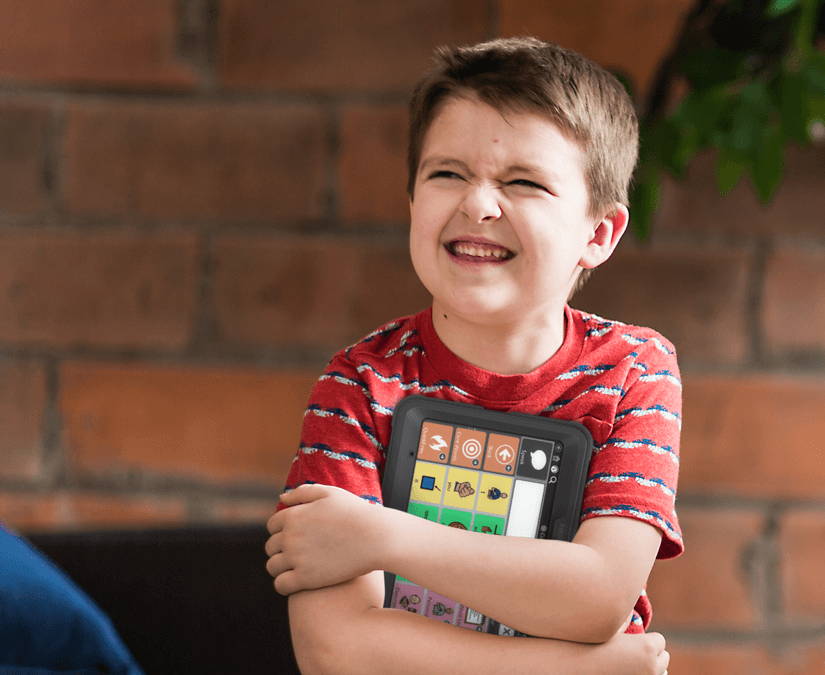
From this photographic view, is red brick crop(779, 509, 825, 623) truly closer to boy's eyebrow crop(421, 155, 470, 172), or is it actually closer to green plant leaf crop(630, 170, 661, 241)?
green plant leaf crop(630, 170, 661, 241)

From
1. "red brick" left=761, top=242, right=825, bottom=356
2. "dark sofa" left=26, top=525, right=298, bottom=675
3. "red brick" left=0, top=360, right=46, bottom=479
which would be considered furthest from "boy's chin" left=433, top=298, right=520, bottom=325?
"red brick" left=0, top=360, right=46, bottom=479

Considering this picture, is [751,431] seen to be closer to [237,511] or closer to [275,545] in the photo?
[237,511]

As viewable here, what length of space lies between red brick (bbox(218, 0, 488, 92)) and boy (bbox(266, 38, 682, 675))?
64cm

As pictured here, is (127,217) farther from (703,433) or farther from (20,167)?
(703,433)

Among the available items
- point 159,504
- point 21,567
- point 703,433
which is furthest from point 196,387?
point 703,433

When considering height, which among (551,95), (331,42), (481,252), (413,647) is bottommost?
(413,647)

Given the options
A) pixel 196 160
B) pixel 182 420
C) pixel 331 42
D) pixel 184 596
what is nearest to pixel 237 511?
pixel 182 420

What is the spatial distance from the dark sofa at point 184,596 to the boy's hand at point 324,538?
496 mm

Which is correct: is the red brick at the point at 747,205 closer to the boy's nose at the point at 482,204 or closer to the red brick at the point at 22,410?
the boy's nose at the point at 482,204

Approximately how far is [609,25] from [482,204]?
78 cm

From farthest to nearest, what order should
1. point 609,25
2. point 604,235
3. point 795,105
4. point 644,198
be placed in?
point 609,25 → point 644,198 → point 795,105 → point 604,235

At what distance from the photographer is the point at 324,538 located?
0.58m

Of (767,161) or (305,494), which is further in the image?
(767,161)

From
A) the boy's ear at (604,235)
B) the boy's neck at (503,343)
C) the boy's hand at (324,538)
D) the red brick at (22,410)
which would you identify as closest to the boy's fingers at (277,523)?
the boy's hand at (324,538)
